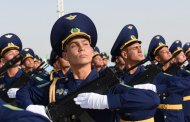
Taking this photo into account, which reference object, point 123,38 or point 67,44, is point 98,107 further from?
point 123,38

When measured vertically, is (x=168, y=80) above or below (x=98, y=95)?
below

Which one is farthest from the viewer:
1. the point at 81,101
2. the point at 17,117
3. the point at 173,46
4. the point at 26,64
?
the point at 26,64

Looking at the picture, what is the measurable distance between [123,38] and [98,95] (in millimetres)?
2475

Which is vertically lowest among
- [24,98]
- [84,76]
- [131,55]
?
[24,98]

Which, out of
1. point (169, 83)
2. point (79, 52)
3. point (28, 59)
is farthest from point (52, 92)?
point (28, 59)

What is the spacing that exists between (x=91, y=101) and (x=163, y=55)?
157 inches

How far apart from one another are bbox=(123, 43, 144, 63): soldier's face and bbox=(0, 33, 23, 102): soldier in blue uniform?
218cm

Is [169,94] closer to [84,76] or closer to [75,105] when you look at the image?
[84,76]

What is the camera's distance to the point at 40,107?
11.7 feet

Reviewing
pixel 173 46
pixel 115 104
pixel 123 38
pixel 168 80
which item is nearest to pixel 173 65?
pixel 168 80

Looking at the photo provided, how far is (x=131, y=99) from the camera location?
3.70m

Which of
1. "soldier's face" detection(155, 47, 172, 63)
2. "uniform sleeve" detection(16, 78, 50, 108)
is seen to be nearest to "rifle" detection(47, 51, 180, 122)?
"uniform sleeve" detection(16, 78, 50, 108)

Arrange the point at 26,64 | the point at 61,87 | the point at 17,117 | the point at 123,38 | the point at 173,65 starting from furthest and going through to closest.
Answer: the point at 26,64, the point at 173,65, the point at 123,38, the point at 61,87, the point at 17,117

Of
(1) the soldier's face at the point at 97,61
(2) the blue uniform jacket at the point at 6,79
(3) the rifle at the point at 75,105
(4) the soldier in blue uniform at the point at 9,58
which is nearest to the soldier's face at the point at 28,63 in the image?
(1) the soldier's face at the point at 97,61
